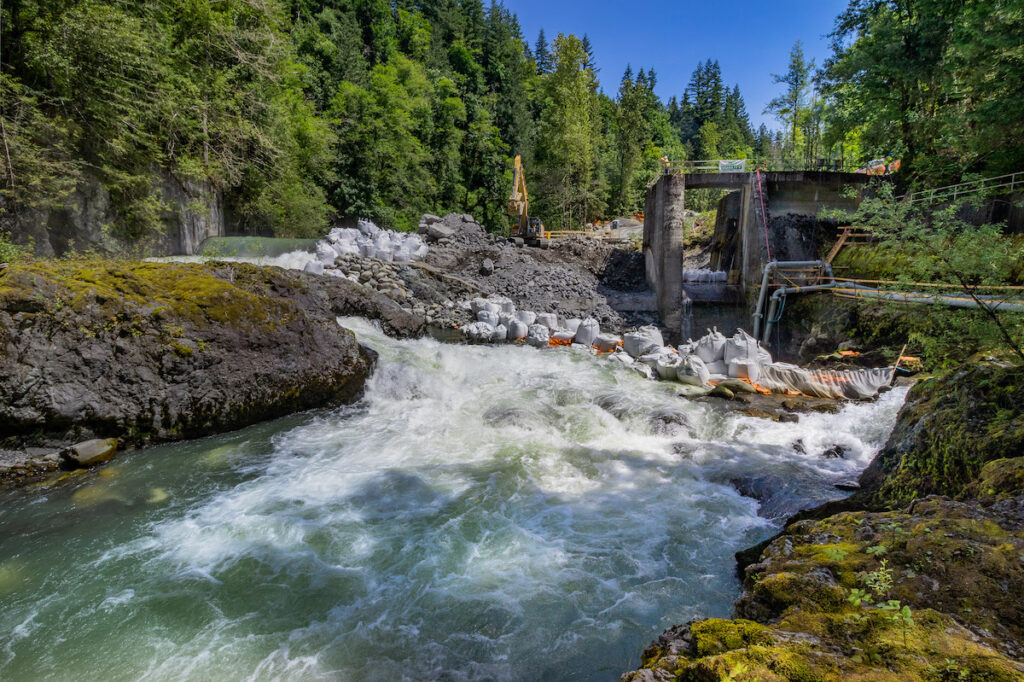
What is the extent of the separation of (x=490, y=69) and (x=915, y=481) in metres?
48.5

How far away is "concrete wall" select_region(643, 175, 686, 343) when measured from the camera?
52.3ft

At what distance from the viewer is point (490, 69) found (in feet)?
146

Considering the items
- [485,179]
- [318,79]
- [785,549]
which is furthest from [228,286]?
[485,179]

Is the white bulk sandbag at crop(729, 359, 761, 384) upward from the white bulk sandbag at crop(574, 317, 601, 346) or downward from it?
downward

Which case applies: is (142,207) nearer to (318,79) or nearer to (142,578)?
(142,578)

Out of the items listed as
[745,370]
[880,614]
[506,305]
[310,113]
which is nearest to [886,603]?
[880,614]

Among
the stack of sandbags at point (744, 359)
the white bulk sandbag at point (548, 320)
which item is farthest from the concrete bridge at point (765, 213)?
the stack of sandbags at point (744, 359)

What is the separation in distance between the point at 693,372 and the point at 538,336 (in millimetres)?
4676

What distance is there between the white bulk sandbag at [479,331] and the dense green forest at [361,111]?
862 centimetres

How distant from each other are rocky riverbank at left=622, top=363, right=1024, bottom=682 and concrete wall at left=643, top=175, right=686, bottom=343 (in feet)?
41.8

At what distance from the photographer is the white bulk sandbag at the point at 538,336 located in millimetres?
13266

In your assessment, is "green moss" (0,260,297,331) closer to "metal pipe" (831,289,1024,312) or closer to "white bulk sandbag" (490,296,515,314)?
"white bulk sandbag" (490,296,515,314)

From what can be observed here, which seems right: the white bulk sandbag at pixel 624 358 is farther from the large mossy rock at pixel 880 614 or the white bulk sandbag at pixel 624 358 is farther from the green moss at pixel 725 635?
the green moss at pixel 725 635

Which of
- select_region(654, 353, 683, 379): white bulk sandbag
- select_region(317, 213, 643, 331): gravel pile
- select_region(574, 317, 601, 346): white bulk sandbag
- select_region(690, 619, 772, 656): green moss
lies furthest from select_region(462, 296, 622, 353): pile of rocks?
select_region(690, 619, 772, 656): green moss
